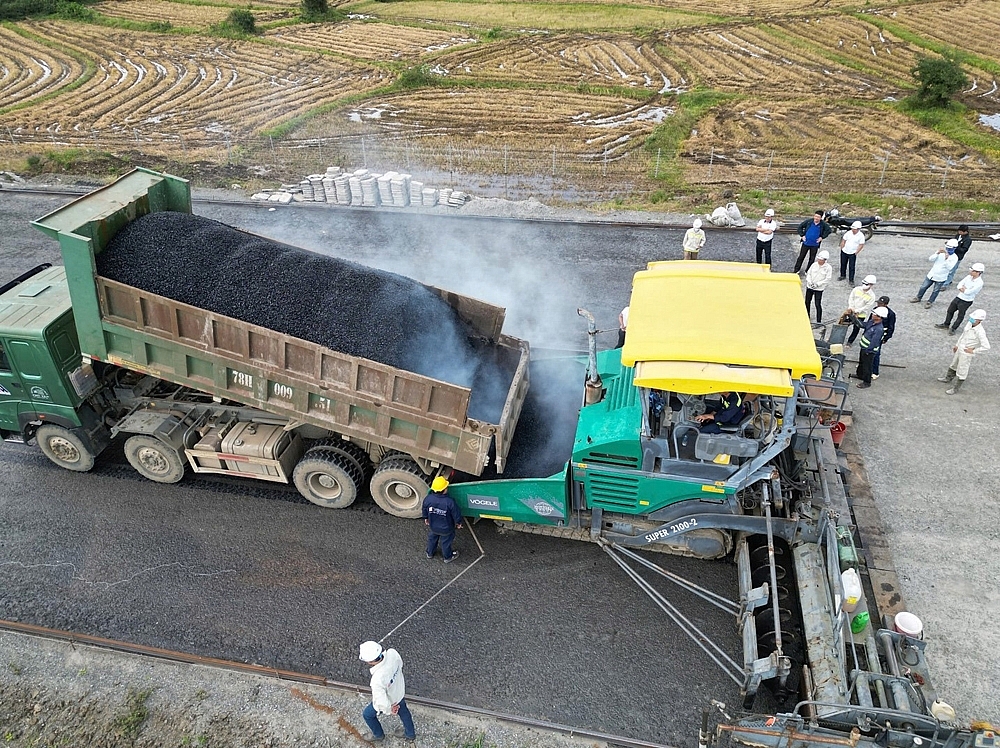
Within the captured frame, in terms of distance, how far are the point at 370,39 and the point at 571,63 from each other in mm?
11434

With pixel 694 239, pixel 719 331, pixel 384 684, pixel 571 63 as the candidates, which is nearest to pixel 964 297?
pixel 694 239

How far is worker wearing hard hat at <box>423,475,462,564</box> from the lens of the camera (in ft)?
24.0

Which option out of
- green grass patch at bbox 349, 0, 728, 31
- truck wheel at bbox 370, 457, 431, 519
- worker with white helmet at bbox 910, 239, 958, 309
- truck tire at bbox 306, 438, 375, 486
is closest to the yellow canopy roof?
truck wheel at bbox 370, 457, 431, 519

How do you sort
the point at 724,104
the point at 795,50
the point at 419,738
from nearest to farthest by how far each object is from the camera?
the point at 419,738, the point at 724,104, the point at 795,50

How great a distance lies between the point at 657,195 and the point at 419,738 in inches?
577

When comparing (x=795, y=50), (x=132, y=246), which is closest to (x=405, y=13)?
(x=795, y=50)

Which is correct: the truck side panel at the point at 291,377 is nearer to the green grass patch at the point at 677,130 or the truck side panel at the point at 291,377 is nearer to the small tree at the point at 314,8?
the green grass patch at the point at 677,130

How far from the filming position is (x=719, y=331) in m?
6.68

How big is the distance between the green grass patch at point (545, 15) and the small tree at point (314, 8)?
3.12m

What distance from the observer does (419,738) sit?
622 centimetres

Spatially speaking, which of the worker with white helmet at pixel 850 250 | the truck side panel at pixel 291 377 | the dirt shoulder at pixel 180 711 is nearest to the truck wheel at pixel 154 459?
the truck side panel at pixel 291 377

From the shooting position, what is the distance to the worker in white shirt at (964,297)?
37.1 ft

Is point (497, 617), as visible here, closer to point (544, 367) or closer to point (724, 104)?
point (544, 367)

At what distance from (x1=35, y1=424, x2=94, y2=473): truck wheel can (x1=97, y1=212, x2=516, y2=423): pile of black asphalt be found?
7.63 feet
